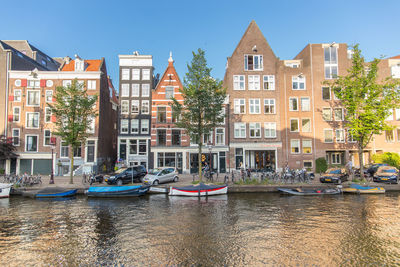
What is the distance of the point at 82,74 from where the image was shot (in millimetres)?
37812

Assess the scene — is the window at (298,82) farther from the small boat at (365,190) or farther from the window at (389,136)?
the small boat at (365,190)

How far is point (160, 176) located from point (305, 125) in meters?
25.5

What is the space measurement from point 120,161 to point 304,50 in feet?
117

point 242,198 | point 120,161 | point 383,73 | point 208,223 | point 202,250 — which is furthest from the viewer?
point 383,73

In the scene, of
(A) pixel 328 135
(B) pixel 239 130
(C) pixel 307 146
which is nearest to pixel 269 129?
(B) pixel 239 130

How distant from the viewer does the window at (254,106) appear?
3872cm

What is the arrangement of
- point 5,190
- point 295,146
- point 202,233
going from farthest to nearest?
point 295,146, point 5,190, point 202,233

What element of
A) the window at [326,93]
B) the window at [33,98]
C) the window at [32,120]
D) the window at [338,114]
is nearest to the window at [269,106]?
the window at [326,93]

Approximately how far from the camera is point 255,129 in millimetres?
38250

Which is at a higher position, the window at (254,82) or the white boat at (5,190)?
the window at (254,82)

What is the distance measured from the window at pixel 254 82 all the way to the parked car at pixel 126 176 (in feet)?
71.3

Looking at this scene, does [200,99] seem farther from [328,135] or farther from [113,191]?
[328,135]

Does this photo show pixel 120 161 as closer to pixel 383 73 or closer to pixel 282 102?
pixel 282 102

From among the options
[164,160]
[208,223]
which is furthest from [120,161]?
[208,223]
